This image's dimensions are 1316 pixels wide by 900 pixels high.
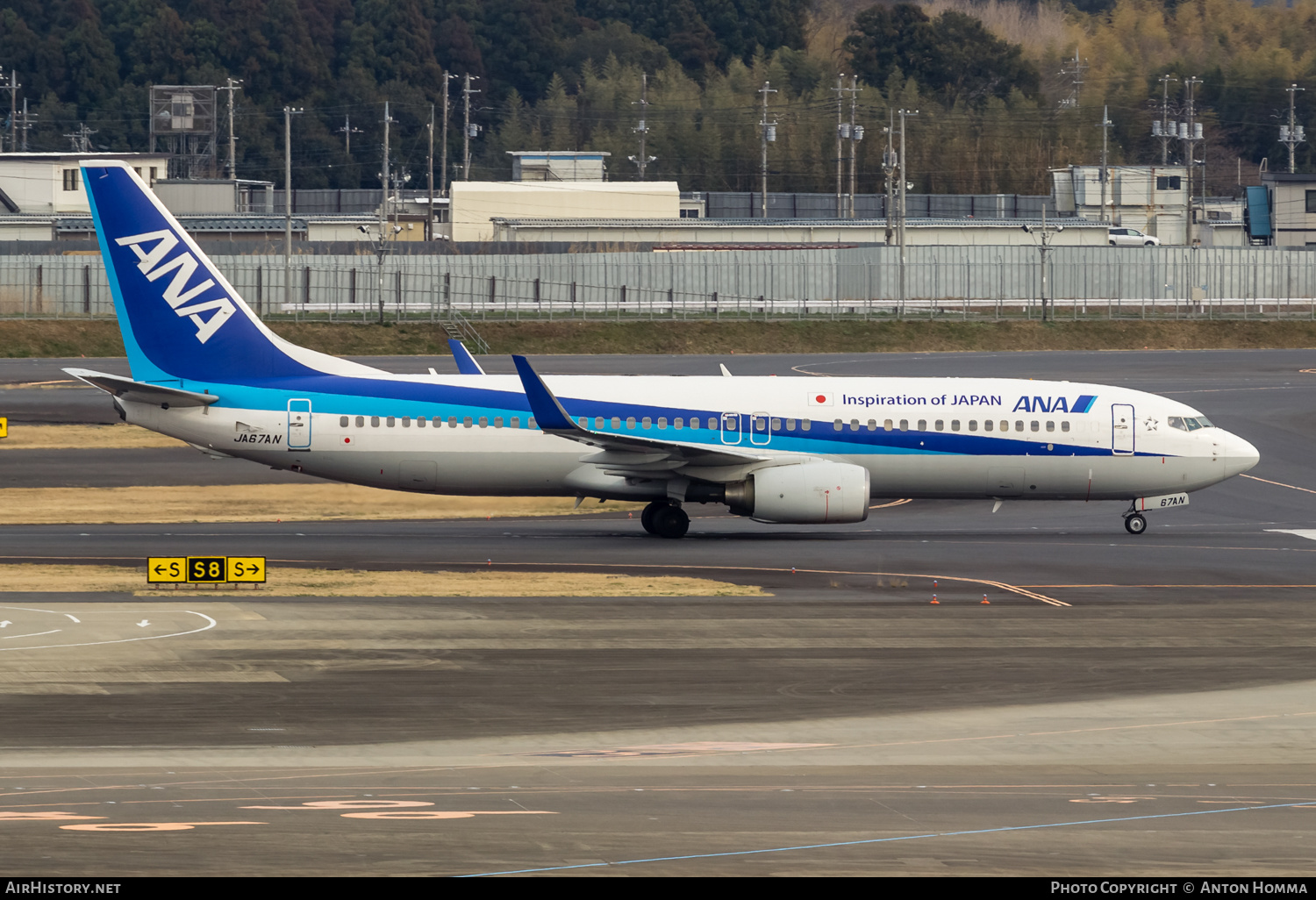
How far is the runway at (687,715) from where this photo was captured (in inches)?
684

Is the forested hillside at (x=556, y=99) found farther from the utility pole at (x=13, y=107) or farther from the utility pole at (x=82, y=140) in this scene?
the utility pole at (x=82, y=140)

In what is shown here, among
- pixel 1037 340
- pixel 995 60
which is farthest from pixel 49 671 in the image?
pixel 995 60

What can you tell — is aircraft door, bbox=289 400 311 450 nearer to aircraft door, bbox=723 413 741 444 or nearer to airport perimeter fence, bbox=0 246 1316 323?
aircraft door, bbox=723 413 741 444

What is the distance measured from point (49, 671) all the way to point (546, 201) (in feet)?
374

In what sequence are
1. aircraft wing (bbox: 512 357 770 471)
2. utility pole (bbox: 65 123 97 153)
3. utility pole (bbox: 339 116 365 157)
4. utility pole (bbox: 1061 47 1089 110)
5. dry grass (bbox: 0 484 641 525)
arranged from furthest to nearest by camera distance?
utility pole (bbox: 1061 47 1089 110)
utility pole (bbox: 339 116 365 157)
utility pole (bbox: 65 123 97 153)
dry grass (bbox: 0 484 641 525)
aircraft wing (bbox: 512 357 770 471)

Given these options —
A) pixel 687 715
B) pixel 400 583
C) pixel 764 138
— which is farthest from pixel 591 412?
pixel 764 138

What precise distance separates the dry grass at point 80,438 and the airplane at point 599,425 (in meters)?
16.3

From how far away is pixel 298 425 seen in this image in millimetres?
42469

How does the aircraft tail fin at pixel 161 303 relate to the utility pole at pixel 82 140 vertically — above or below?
below

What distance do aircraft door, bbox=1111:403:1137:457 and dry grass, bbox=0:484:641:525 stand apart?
47.6 feet

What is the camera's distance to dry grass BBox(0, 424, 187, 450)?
5869cm

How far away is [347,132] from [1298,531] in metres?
148

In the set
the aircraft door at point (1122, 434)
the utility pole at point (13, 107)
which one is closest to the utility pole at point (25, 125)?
the utility pole at point (13, 107)

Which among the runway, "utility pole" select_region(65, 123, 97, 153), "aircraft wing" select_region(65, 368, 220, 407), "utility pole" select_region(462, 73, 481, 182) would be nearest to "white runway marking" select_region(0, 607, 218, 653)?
the runway
